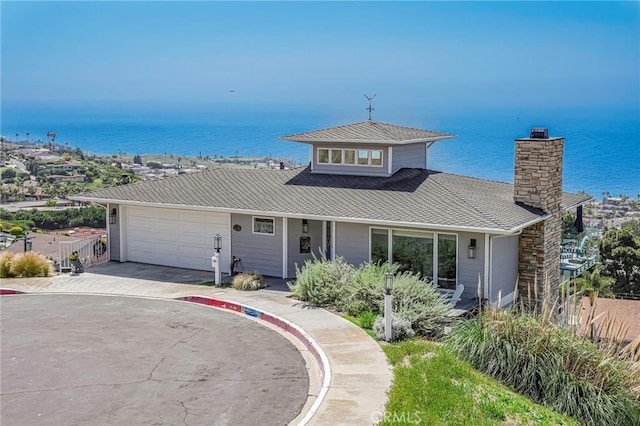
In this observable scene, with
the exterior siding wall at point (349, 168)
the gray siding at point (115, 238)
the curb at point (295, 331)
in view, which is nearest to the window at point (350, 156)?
the exterior siding wall at point (349, 168)

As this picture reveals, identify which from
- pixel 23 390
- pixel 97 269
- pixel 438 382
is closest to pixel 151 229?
pixel 97 269

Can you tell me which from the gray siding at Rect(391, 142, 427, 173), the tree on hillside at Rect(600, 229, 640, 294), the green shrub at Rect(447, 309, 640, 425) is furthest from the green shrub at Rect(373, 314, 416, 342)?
the tree on hillside at Rect(600, 229, 640, 294)

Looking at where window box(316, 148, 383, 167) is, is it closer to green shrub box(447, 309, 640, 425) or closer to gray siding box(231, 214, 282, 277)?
gray siding box(231, 214, 282, 277)

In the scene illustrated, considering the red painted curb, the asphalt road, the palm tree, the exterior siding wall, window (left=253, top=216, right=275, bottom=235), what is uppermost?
the exterior siding wall

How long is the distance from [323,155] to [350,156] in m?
1.00

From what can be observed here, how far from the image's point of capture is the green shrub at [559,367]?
10984 millimetres

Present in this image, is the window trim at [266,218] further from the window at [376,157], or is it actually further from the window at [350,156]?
the window at [376,157]

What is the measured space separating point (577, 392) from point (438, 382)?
97.8 inches

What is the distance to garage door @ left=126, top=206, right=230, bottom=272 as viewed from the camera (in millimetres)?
20438

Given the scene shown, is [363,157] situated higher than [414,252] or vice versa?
[363,157]

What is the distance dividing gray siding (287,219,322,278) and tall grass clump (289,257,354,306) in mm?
2779

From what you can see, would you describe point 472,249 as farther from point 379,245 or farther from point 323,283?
point 323,283

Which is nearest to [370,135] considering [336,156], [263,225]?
[336,156]

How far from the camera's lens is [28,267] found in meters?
20.3
